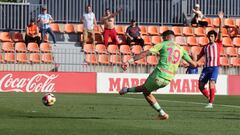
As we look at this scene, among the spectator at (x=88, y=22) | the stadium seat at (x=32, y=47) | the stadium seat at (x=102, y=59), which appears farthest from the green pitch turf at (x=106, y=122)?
the spectator at (x=88, y=22)

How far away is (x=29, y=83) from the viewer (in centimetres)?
3412

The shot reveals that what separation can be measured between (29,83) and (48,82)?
34.5 inches

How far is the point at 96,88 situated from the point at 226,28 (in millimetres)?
9886

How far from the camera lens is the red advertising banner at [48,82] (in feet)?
111

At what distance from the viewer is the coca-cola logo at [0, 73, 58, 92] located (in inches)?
1329

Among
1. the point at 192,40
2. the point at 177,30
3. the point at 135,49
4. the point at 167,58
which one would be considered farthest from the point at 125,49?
the point at 167,58

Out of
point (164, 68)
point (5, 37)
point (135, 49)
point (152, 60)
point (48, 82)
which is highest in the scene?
point (164, 68)

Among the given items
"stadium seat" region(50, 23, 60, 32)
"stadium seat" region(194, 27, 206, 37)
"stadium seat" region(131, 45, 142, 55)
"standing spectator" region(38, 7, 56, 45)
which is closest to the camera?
"standing spectator" region(38, 7, 56, 45)

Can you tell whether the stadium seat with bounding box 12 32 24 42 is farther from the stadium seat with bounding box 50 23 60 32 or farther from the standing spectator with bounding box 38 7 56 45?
the stadium seat with bounding box 50 23 60 32

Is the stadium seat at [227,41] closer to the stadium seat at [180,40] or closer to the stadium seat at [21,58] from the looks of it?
the stadium seat at [180,40]

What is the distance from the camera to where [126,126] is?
14469mm

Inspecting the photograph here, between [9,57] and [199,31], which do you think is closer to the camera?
[9,57]

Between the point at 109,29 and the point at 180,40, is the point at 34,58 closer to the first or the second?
the point at 109,29

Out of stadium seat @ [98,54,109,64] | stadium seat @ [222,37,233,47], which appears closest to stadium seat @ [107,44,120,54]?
stadium seat @ [98,54,109,64]
